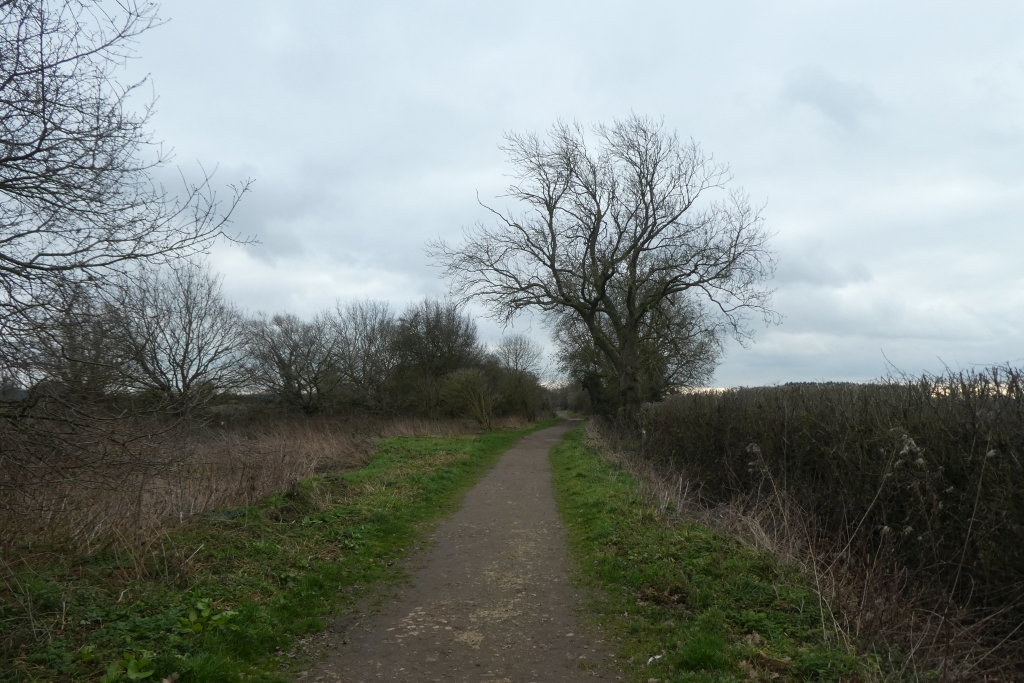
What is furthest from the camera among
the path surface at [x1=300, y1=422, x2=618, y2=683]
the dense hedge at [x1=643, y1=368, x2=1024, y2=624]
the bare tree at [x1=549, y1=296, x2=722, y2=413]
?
the bare tree at [x1=549, y1=296, x2=722, y2=413]

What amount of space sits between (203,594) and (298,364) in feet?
117

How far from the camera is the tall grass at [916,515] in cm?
537

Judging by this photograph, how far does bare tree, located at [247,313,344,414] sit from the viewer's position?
38.8m

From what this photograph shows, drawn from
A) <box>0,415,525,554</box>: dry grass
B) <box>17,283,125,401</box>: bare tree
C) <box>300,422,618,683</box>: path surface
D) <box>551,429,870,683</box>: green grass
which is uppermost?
<box>17,283,125,401</box>: bare tree

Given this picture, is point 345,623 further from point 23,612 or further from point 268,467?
point 268,467

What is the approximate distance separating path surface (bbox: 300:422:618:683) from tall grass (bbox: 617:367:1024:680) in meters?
2.35

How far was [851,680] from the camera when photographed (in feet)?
14.8

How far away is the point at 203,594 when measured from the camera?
583 cm

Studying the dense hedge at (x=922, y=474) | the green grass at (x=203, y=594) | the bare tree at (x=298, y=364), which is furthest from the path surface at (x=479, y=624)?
the bare tree at (x=298, y=364)

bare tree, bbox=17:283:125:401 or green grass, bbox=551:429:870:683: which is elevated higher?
bare tree, bbox=17:283:125:401

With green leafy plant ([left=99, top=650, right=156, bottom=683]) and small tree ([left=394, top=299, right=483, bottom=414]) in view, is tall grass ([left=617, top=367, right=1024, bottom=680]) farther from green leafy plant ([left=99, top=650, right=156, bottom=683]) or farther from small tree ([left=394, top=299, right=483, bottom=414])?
small tree ([left=394, top=299, right=483, bottom=414])

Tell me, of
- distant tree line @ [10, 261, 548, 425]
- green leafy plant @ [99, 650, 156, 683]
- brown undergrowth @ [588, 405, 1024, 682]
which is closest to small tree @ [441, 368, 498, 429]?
distant tree line @ [10, 261, 548, 425]

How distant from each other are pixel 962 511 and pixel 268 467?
966 cm

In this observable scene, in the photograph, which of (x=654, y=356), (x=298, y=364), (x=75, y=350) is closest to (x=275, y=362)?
(x=298, y=364)
